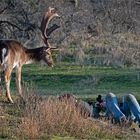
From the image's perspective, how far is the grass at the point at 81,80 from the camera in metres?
22.0

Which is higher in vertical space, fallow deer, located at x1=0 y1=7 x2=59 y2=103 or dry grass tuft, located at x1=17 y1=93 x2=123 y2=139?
fallow deer, located at x1=0 y1=7 x2=59 y2=103

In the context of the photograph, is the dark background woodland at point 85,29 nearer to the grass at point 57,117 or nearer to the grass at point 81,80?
the grass at point 81,80

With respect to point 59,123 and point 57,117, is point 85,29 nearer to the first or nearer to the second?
point 57,117

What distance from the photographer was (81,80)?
2370 cm

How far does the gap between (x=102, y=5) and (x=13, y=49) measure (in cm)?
2107

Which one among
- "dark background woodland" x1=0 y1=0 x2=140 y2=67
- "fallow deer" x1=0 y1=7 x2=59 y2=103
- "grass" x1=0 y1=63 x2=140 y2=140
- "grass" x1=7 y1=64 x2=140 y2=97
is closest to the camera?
"grass" x1=0 y1=63 x2=140 y2=140

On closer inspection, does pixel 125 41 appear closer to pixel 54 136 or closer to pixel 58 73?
pixel 58 73

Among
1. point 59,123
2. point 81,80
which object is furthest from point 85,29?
point 59,123

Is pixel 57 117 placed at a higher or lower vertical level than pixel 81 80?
higher

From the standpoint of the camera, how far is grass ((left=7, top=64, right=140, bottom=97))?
22.0 meters

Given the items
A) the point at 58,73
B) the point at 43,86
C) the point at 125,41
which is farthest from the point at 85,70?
the point at 125,41

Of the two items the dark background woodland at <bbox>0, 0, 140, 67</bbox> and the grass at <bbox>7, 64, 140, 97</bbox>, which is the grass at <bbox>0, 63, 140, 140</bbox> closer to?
the grass at <bbox>7, 64, 140, 97</bbox>

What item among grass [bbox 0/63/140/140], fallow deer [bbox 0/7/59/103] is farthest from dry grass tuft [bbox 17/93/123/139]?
fallow deer [bbox 0/7/59/103]

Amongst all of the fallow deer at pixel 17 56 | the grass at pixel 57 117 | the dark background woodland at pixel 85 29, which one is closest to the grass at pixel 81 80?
the grass at pixel 57 117
